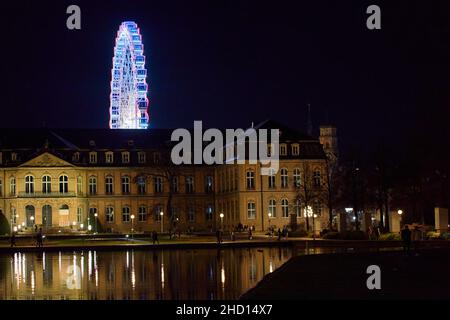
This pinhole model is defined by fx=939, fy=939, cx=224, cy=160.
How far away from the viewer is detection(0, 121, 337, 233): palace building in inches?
3777

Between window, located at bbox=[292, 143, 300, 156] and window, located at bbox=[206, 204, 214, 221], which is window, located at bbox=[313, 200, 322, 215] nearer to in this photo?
window, located at bbox=[292, 143, 300, 156]

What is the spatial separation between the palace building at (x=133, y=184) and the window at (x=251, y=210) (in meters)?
0.10

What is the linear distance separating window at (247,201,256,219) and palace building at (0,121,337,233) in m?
0.10

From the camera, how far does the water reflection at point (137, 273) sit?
1159 inches

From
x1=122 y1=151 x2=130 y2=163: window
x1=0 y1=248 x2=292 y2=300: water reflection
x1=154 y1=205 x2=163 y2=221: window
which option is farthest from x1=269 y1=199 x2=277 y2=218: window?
x1=0 y1=248 x2=292 y2=300: water reflection

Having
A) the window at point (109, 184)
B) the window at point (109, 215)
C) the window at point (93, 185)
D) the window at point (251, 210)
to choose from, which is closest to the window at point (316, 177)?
the window at point (251, 210)

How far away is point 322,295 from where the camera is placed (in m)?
25.4

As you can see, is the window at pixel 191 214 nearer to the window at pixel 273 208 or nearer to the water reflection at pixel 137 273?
the window at pixel 273 208

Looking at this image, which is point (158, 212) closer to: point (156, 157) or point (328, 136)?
point (156, 157)

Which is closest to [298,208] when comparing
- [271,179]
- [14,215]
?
[271,179]

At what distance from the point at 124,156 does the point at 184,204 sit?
908 centimetres

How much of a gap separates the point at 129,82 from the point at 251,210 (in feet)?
80.0

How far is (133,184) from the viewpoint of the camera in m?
111
